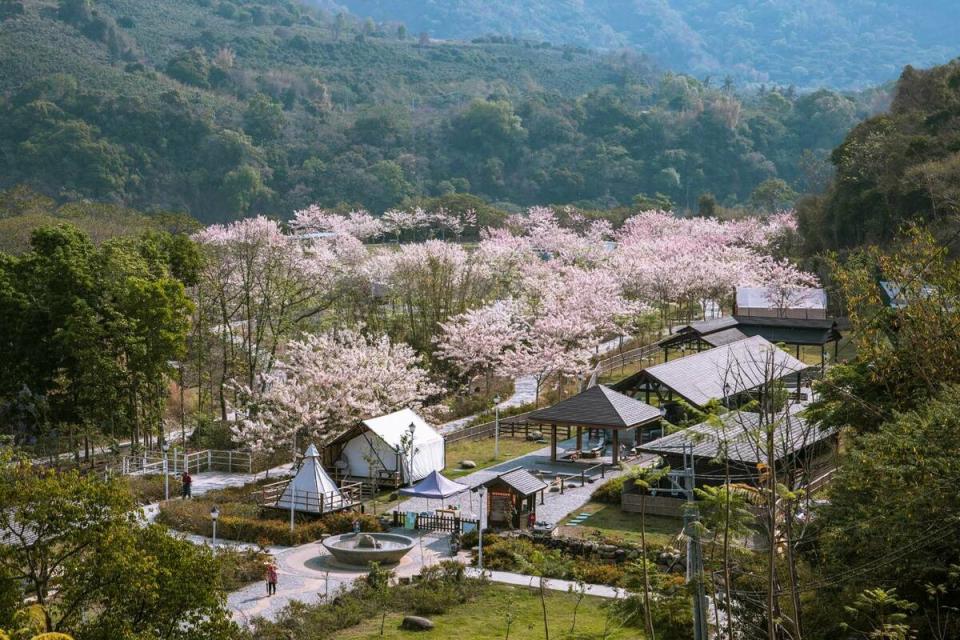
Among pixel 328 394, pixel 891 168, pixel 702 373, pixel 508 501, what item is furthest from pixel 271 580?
pixel 891 168

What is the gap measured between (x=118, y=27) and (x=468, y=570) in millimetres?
124468

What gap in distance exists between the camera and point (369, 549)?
75.1 ft

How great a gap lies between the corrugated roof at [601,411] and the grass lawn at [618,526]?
3.42 meters

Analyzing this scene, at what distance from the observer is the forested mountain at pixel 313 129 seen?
94.9m

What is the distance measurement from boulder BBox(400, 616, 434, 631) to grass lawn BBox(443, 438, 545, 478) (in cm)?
1103

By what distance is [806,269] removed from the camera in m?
Result: 56.8

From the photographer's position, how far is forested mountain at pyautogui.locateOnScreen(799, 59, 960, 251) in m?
48.6

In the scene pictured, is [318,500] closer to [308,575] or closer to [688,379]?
[308,575]

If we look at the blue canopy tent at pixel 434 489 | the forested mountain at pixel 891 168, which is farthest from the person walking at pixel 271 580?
the forested mountain at pixel 891 168

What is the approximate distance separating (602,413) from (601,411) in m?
0.09

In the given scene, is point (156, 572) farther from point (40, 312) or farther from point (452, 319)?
point (452, 319)

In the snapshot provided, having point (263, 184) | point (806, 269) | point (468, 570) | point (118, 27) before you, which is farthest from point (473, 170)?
point (468, 570)

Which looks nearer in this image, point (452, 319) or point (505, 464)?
point (505, 464)

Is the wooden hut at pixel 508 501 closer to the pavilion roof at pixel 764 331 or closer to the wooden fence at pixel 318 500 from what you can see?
the wooden fence at pixel 318 500
